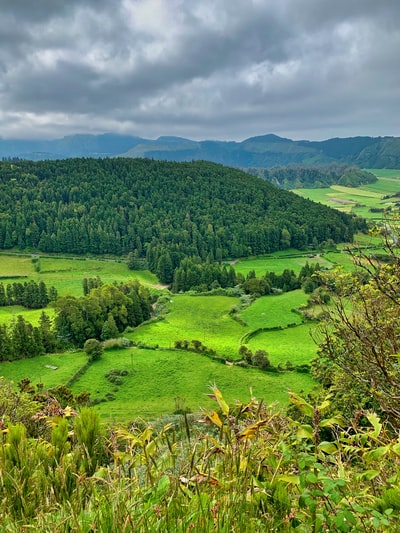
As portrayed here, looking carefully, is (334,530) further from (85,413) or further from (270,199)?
(270,199)

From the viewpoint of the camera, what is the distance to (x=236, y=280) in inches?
3501

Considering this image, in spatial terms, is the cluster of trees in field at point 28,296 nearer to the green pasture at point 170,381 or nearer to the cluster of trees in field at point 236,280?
the cluster of trees in field at point 236,280

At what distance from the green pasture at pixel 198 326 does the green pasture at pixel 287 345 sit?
3.63 meters

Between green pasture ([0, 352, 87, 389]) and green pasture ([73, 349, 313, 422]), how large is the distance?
218 cm

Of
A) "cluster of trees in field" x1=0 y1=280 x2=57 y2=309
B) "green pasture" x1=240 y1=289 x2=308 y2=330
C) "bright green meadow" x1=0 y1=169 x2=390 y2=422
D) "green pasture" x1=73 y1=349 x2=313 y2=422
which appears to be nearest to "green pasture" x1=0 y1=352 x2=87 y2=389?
"bright green meadow" x1=0 y1=169 x2=390 y2=422

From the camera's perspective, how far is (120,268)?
351ft

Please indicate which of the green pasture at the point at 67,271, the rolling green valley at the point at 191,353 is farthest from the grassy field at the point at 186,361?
the green pasture at the point at 67,271

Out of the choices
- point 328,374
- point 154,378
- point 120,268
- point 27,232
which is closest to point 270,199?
point 120,268

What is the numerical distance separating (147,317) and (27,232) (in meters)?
67.0

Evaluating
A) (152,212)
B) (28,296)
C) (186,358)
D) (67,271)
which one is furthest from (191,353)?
(152,212)

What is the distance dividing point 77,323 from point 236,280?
3981 centimetres

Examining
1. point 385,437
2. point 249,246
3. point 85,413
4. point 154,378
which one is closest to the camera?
point 385,437

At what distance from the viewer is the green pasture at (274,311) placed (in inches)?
2558

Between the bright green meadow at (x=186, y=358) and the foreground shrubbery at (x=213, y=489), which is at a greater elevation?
the foreground shrubbery at (x=213, y=489)
